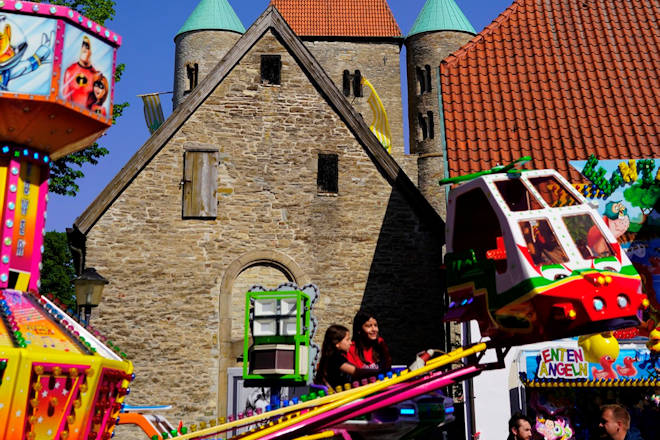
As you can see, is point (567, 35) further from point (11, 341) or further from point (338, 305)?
point (11, 341)

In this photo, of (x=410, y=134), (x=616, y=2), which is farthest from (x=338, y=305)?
(x=410, y=134)

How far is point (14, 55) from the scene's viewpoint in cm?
647

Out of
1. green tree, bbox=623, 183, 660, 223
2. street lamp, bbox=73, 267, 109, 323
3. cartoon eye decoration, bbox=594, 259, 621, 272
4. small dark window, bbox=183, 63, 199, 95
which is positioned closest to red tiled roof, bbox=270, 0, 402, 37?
small dark window, bbox=183, 63, 199, 95

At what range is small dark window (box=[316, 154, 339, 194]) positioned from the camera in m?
16.4

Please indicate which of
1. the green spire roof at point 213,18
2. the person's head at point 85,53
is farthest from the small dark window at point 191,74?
the person's head at point 85,53

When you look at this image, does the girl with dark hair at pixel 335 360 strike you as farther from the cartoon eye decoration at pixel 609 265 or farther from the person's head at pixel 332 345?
the cartoon eye decoration at pixel 609 265

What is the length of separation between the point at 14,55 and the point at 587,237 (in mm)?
4739

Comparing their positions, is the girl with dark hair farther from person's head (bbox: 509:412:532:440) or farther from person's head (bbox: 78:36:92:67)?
person's head (bbox: 78:36:92:67)

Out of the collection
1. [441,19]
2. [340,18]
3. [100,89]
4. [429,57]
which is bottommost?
[100,89]

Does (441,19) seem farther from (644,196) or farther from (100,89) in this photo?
(100,89)

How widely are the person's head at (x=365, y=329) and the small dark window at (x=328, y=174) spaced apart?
29.8ft

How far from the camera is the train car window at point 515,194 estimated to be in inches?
290

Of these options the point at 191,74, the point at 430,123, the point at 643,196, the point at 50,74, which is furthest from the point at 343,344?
the point at 191,74

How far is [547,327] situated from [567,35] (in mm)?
10813
